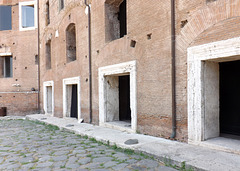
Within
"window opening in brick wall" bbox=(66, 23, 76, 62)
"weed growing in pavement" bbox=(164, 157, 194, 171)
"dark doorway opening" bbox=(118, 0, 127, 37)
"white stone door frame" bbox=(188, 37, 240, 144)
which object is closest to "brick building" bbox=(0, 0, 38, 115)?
"window opening in brick wall" bbox=(66, 23, 76, 62)

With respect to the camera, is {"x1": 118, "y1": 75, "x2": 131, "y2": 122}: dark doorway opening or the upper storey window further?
the upper storey window

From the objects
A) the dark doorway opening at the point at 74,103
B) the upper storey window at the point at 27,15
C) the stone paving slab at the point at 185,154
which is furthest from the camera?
the upper storey window at the point at 27,15

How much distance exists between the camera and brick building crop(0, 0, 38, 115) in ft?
46.0

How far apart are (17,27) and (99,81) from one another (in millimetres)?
10547

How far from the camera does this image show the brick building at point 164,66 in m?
4.04

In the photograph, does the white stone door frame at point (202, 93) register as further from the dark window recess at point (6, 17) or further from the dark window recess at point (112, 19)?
the dark window recess at point (6, 17)

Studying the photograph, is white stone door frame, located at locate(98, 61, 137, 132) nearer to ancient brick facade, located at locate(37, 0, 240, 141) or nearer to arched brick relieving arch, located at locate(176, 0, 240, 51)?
ancient brick facade, located at locate(37, 0, 240, 141)

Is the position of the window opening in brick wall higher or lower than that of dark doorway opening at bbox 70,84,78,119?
higher

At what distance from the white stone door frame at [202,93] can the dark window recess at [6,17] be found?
14.6m

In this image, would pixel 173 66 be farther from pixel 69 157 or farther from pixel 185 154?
pixel 69 157

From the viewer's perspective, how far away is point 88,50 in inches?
315

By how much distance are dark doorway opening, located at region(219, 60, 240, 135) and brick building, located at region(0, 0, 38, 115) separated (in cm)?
1187

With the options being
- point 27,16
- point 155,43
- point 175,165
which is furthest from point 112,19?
point 27,16

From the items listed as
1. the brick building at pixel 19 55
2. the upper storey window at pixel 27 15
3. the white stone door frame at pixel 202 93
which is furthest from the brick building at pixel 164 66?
the upper storey window at pixel 27 15
